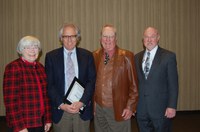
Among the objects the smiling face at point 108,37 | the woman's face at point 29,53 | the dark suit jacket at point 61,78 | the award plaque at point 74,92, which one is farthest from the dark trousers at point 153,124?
the woman's face at point 29,53

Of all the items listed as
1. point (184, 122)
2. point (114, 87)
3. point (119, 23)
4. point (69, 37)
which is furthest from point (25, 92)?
point (184, 122)

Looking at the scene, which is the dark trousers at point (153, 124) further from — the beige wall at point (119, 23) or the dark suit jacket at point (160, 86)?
the beige wall at point (119, 23)

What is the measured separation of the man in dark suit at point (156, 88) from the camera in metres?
3.25

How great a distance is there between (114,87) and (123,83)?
0.13 meters

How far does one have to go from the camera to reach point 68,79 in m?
2.98

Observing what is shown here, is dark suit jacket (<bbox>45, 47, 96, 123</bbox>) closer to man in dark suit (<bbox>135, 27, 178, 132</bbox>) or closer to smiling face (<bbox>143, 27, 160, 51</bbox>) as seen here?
man in dark suit (<bbox>135, 27, 178, 132</bbox>)

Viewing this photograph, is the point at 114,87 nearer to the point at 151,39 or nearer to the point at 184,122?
the point at 151,39

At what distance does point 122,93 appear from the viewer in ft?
10.5

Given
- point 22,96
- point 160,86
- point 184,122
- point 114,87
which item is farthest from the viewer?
point 184,122

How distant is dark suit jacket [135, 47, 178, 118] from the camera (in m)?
3.24

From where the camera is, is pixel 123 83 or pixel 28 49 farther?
pixel 123 83

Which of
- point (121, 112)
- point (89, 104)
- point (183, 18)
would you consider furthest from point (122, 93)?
point (183, 18)

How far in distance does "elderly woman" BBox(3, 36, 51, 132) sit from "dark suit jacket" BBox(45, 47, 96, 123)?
0.46 ft

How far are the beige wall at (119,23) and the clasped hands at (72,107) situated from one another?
3859 millimetres
